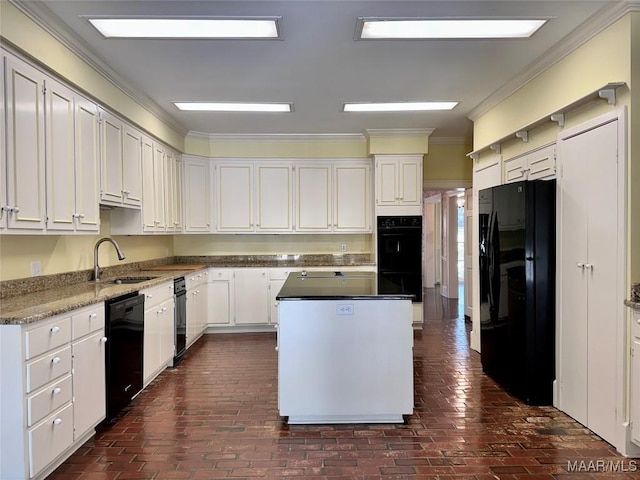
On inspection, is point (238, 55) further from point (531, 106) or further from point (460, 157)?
point (460, 157)

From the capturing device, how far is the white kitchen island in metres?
2.92

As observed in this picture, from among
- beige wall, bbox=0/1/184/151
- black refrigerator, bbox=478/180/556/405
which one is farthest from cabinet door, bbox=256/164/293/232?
black refrigerator, bbox=478/180/556/405

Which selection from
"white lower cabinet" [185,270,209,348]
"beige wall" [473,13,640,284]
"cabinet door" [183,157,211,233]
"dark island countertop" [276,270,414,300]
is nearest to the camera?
"beige wall" [473,13,640,284]

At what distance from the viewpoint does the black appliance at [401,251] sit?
580 cm

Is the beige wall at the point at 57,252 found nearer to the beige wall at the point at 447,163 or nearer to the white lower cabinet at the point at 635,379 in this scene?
the white lower cabinet at the point at 635,379

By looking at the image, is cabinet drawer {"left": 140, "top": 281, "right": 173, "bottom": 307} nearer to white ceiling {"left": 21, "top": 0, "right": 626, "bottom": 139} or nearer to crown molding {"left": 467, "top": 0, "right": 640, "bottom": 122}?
white ceiling {"left": 21, "top": 0, "right": 626, "bottom": 139}

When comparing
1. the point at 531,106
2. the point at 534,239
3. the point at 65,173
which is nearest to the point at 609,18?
the point at 531,106

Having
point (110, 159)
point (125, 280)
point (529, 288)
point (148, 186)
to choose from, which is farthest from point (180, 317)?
point (529, 288)

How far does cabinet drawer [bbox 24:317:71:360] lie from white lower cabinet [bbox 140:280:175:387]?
3.56 feet

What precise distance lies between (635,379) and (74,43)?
4.27 metres

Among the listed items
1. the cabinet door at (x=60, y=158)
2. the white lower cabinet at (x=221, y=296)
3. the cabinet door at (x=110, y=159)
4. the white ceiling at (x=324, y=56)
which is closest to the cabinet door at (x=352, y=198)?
the white ceiling at (x=324, y=56)

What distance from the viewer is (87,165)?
3166 millimetres

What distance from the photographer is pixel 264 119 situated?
202 inches

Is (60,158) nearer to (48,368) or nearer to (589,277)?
(48,368)
